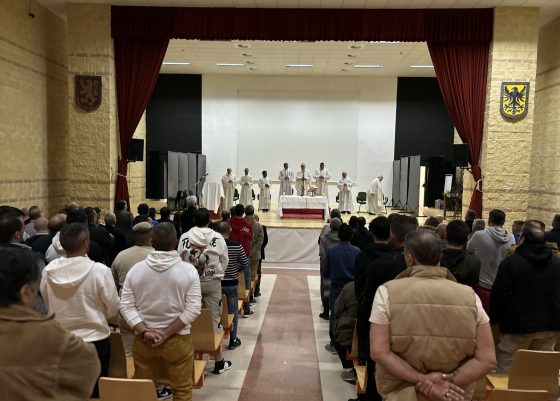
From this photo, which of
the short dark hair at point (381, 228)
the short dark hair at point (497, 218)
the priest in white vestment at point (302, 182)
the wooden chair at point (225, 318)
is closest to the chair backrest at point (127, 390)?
the short dark hair at point (381, 228)

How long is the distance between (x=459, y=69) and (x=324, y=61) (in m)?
6.07

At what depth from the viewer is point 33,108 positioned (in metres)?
11.0

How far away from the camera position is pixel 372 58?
15484mm

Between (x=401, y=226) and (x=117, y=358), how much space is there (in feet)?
7.07

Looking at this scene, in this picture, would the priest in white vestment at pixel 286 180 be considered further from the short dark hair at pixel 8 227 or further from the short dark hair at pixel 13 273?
the short dark hair at pixel 13 273

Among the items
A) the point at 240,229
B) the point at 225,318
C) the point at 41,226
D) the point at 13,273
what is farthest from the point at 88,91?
the point at 13,273

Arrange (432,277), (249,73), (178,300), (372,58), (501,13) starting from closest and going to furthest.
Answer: (432,277), (178,300), (501,13), (372,58), (249,73)

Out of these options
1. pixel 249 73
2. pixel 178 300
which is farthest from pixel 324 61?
pixel 178 300

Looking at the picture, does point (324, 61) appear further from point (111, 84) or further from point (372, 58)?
point (111, 84)

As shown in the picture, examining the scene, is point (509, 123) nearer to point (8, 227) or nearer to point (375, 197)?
point (375, 197)

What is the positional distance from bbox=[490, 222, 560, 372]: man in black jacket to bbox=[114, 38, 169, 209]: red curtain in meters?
9.23

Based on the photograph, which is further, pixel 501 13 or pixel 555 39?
pixel 555 39

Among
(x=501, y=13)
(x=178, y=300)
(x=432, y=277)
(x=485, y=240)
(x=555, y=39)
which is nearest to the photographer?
(x=432, y=277)

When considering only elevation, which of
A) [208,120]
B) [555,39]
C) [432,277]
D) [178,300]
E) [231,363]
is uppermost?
[555,39]
